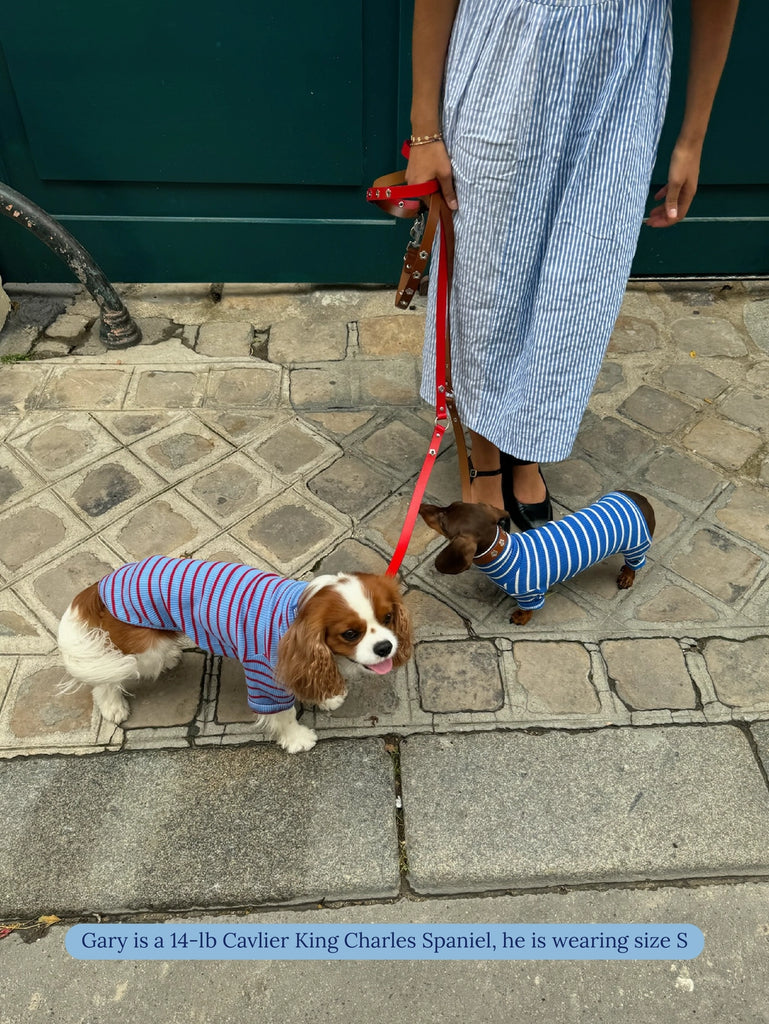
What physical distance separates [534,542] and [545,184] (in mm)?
1067

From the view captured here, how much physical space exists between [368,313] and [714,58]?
2198 millimetres

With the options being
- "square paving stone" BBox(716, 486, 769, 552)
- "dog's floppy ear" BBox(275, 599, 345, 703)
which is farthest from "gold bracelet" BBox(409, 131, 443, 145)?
"square paving stone" BBox(716, 486, 769, 552)

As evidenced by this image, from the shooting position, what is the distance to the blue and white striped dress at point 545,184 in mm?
1957

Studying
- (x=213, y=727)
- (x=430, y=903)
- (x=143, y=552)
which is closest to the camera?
(x=430, y=903)

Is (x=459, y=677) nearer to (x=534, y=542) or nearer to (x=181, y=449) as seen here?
(x=534, y=542)

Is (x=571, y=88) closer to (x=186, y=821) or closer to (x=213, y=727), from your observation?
(x=213, y=727)

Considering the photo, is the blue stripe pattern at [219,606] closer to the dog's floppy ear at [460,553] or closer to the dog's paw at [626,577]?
the dog's floppy ear at [460,553]

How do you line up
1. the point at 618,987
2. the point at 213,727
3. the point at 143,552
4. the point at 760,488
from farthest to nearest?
1. the point at 760,488
2. the point at 143,552
3. the point at 213,727
4. the point at 618,987

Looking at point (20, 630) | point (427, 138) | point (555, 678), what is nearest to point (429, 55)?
point (427, 138)

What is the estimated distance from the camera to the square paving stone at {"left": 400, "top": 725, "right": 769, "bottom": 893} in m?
2.04

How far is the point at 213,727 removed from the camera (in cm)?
232

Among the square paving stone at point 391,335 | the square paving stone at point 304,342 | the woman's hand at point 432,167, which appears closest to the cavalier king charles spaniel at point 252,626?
the woman's hand at point 432,167

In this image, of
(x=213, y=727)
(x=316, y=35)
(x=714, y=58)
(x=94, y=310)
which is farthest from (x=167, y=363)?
(x=714, y=58)

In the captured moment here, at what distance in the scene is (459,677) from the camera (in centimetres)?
245
